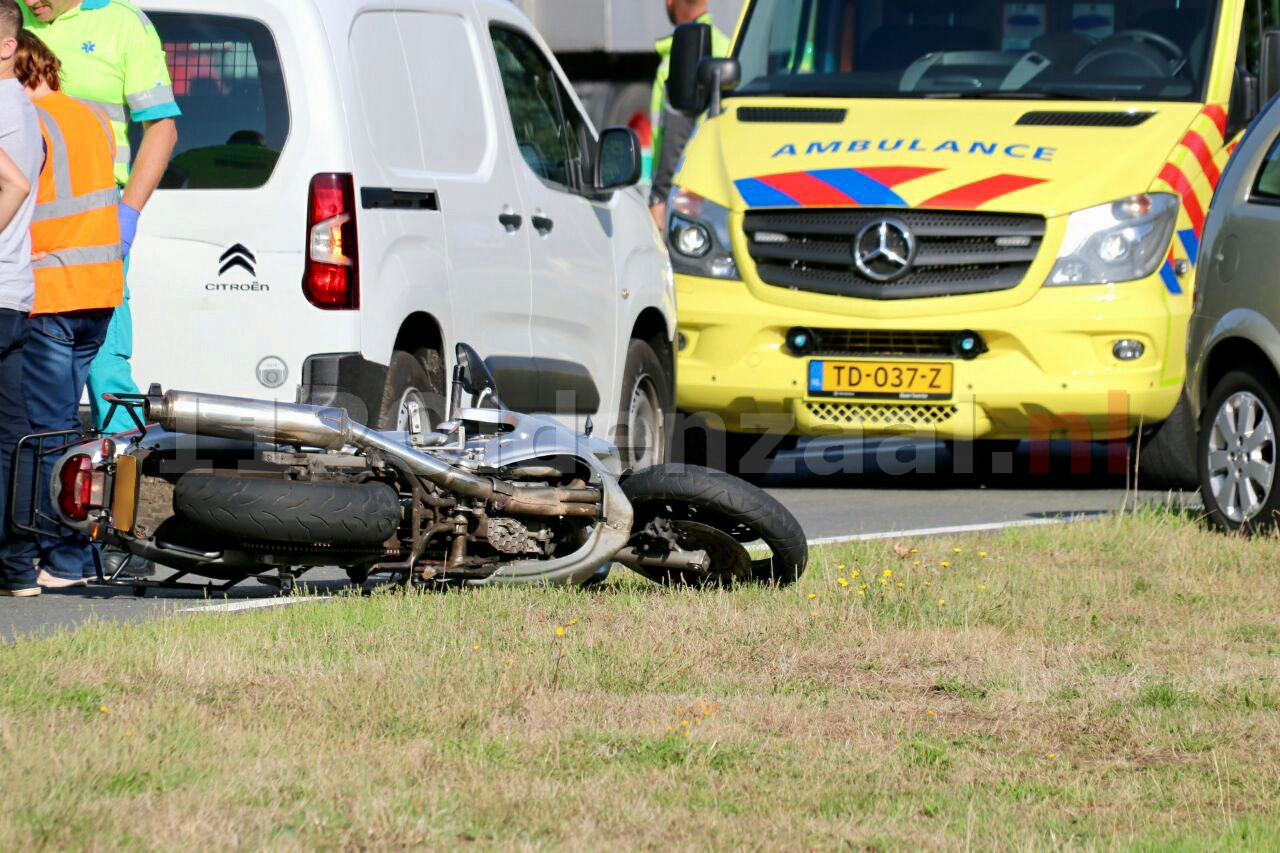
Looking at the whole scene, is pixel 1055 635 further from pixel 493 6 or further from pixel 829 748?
pixel 493 6

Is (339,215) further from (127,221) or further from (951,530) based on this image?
(951,530)

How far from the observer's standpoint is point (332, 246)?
7461 mm

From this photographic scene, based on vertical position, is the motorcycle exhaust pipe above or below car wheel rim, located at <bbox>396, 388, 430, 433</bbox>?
above

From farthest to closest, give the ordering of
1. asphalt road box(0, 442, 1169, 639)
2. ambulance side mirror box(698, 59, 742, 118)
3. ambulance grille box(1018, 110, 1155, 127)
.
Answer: ambulance side mirror box(698, 59, 742, 118), ambulance grille box(1018, 110, 1155, 127), asphalt road box(0, 442, 1169, 639)

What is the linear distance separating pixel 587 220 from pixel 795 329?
1352mm

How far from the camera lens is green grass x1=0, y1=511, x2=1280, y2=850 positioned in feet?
13.8

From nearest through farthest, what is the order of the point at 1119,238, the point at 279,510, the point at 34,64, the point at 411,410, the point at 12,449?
the point at 279,510 < the point at 34,64 < the point at 12,449 < the point at 411,410 < the point at 1119,238

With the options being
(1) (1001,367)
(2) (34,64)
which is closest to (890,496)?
(1) (1001,367)

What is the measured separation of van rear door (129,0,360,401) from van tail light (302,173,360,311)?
0.03 m

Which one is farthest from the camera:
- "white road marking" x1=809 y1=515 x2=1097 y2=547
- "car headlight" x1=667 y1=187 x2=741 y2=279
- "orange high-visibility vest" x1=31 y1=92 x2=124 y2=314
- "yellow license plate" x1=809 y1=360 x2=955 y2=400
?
"car headlight" x1=667 y1=187 x2=741 y2=279

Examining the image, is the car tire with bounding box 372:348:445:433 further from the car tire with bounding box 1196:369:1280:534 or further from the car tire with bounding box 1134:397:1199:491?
the car tire with bounding box 1134:397:1199:491

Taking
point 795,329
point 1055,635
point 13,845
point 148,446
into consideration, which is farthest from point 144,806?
point 795,329

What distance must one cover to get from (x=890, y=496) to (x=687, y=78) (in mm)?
2126

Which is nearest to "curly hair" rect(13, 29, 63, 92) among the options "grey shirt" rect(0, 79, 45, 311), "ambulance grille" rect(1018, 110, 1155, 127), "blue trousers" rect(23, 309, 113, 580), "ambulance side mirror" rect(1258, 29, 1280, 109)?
"grey shirt" rect(0, 79, 45, 311)
